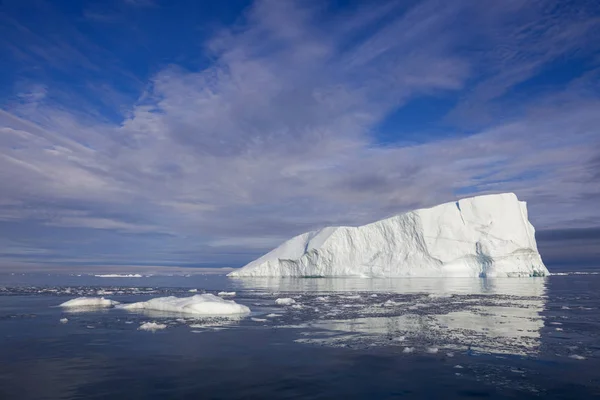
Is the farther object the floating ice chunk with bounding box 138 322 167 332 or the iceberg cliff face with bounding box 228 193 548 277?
the iceberg cliff face with bounding box 228 193 548 277

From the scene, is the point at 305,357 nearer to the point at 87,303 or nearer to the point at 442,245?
the point at 87,303

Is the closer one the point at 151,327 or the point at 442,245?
the point at 151,327

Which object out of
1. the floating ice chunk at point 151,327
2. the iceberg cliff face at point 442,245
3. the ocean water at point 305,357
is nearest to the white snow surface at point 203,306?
the ocean water at point 305,357

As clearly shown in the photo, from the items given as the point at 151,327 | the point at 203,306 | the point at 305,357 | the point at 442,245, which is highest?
the point at 442,245

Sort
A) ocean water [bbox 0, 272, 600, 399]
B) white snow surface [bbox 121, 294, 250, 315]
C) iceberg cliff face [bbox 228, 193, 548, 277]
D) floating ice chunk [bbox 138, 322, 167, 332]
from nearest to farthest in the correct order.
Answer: ocean water [bbox 0, 272, 600, 399] → floating ice chunk [bbox 138, 322, 167, 332] → white snow surface [bbox 121, 294, 250, 315] → iceberg cliff face [bbox 228, 193, 548, 277]

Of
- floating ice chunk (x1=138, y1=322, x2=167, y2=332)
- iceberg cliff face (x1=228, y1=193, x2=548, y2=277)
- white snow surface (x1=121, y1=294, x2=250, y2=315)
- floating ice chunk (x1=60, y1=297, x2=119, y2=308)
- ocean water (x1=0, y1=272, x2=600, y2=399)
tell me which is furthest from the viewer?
iceberg cliff face (x1=228, y1=193, x2=548, y2=277)

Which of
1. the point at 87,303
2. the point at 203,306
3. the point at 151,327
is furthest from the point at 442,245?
the point at 151,327

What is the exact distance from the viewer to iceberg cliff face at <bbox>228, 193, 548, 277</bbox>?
4950cm

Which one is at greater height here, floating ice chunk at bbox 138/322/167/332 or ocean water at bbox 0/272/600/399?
floating ice chunk at bbox 138/322/167/332

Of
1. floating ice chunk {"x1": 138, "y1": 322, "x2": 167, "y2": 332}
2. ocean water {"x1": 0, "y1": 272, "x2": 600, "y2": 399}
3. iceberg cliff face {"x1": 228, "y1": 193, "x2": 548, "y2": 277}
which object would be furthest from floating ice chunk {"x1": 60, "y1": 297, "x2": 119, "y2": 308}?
iceberg cliff face {"x1": 228, "y1": 193, "x2": 548, "y2": 277}

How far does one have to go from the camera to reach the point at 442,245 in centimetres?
4997

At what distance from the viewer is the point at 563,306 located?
750 inches

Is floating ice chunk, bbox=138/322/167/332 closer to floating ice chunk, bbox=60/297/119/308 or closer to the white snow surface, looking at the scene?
the white snow surface

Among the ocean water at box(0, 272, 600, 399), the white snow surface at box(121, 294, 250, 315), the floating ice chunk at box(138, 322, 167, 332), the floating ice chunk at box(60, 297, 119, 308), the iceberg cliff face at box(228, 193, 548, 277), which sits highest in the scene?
the iceberg cliff face at box(228, 193, 548, 277)
